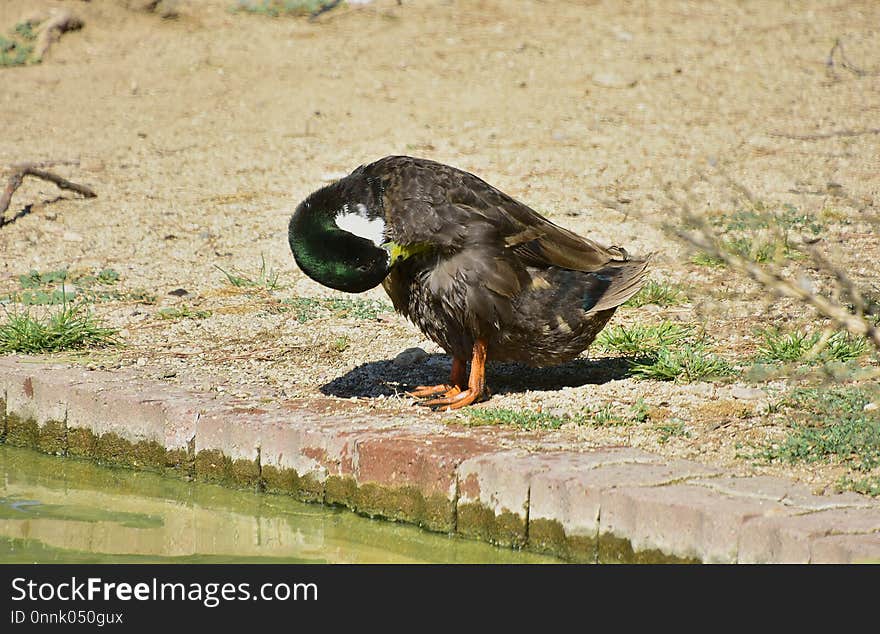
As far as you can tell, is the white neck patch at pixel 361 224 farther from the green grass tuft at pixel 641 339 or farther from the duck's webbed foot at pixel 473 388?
the green grass tuft at pixel 641 339

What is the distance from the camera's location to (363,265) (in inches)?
196

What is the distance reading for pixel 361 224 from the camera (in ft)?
16.5

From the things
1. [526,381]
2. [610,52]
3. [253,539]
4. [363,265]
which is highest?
[610,52]

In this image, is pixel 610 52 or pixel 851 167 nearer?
pixel 851 167

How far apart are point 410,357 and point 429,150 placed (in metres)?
4.00

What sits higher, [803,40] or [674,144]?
[803,40]

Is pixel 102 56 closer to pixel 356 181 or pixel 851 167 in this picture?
pixel 851 167

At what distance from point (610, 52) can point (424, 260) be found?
7.30m

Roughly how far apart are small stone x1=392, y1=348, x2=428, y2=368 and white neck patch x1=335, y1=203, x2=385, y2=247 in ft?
4.38

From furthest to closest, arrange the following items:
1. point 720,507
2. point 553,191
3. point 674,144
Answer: point 674,144 < point 553,191 < point 720,507

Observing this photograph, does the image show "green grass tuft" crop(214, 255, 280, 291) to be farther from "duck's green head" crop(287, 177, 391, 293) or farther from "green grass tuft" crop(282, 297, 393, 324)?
"duck's green head" crop(287, 177, 391, 293)

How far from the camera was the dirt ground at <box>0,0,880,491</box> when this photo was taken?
6020mm

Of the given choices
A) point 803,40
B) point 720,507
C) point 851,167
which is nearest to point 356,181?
point 720,507

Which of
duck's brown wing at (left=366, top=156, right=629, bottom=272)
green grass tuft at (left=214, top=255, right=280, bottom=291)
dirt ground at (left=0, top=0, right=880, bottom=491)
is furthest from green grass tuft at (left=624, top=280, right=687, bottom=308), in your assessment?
green grass tuft at (left=214, top=255, right=280, bottom=291)
